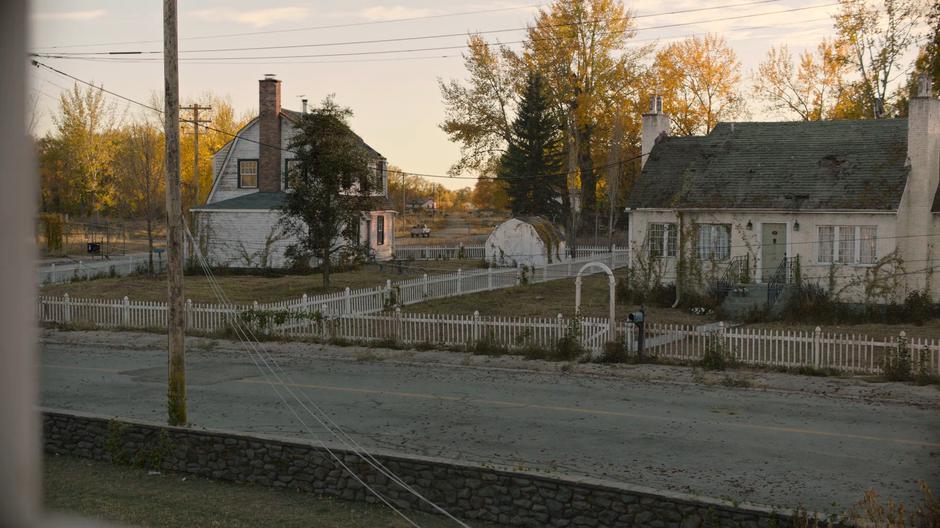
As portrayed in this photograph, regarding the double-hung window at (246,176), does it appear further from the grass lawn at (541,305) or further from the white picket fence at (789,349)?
the white picket fence at (789,349)

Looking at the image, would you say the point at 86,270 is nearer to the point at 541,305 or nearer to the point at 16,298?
the point at 541,305

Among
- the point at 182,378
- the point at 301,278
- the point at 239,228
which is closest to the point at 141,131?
the point at 239,228

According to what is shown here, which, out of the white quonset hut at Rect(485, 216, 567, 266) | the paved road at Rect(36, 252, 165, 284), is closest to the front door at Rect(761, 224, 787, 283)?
the white quonset hut at Rect(485, 216, 567, 266)

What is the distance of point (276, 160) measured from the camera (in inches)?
1864

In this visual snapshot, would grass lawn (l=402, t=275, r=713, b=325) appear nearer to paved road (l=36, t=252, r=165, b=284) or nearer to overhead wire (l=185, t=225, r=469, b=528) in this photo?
overhead wire (l=185, t=225, r=469, b=528)

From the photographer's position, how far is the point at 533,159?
203 ft

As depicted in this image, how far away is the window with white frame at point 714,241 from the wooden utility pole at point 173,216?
20.2 meters

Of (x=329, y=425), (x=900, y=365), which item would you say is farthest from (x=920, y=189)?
(x=329, y=425)

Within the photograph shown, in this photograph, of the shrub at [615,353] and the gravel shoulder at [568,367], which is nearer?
the gravel shoulder at [568,367]

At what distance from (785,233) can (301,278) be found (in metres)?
21.9

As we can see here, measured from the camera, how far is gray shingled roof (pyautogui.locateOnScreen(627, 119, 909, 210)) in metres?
29.1

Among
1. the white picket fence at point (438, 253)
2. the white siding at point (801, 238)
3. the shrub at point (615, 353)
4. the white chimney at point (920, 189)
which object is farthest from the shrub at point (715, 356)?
the white picket fence at point (438, 253)

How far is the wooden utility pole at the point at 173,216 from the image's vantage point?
47.9ft

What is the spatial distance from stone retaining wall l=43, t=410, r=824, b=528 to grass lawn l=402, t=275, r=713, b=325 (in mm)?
16209
